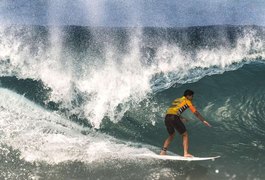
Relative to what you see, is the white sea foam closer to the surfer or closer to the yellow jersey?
the surfer

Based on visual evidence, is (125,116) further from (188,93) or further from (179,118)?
(188,93)

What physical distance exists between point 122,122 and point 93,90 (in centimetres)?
181

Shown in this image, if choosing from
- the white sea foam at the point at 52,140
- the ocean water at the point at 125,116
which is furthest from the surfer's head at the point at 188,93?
the white sea foam at the point at 52,140

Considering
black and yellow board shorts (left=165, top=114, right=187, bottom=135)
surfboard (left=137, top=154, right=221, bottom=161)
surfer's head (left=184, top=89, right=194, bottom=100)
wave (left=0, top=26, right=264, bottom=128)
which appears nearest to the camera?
surfboard (left=137, top=154, right=221, bottom=161)

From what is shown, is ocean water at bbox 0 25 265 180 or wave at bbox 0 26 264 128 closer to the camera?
ocean water at bbox 0 25 265 180

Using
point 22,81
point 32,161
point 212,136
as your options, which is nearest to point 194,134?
point 212,136

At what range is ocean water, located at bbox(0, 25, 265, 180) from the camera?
845 centimetres

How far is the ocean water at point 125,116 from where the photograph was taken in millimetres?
8453

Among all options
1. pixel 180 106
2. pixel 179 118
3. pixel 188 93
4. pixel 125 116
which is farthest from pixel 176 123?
pixel 125 116

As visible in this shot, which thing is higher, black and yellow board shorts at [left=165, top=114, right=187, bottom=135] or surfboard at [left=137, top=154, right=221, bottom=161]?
black and yellow board shorts at [left=165, top=114, right=187, bottom=135]

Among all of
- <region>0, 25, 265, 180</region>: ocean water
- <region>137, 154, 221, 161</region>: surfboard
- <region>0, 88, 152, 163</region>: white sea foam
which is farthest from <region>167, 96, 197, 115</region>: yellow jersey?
<region>0, 88, 152, 163</region>: white sea foam

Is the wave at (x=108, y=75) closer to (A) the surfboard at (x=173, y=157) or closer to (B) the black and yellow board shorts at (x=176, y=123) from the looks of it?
(A) the surfboard at (x=173, y=157)

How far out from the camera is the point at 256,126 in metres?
10.5

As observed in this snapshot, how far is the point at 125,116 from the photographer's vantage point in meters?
11.2
